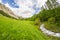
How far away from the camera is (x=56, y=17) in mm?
Answer: 33562

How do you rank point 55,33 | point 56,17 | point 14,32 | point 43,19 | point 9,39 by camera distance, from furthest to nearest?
point 43,19, point 56,17, point 55,33, point 14,32, point 9,39

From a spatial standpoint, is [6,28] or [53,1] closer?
[6,28]

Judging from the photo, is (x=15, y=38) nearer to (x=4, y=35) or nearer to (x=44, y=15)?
(x=4, y=35)

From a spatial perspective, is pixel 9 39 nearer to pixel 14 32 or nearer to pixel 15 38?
pixel 15 38

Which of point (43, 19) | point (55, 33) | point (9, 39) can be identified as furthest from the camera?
point (43, 19)

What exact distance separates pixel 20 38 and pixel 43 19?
31.8 metres

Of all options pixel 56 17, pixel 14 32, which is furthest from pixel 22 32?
pixel 56 17

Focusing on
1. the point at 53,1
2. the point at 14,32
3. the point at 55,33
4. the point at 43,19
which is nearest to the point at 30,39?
the point at 14,32

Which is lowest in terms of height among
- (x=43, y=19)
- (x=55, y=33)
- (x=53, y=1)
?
(x=55, y=33)

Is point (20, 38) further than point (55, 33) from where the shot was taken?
No

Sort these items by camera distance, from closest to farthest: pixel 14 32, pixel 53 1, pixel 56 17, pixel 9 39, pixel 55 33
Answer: pixel 9 39
pixel 14 32
pixel 55 33
pixel 56 17
pixel 53 1

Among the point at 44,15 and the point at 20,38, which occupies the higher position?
the point at 44,15

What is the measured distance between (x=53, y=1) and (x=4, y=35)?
40969mm

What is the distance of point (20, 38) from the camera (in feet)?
28.4
